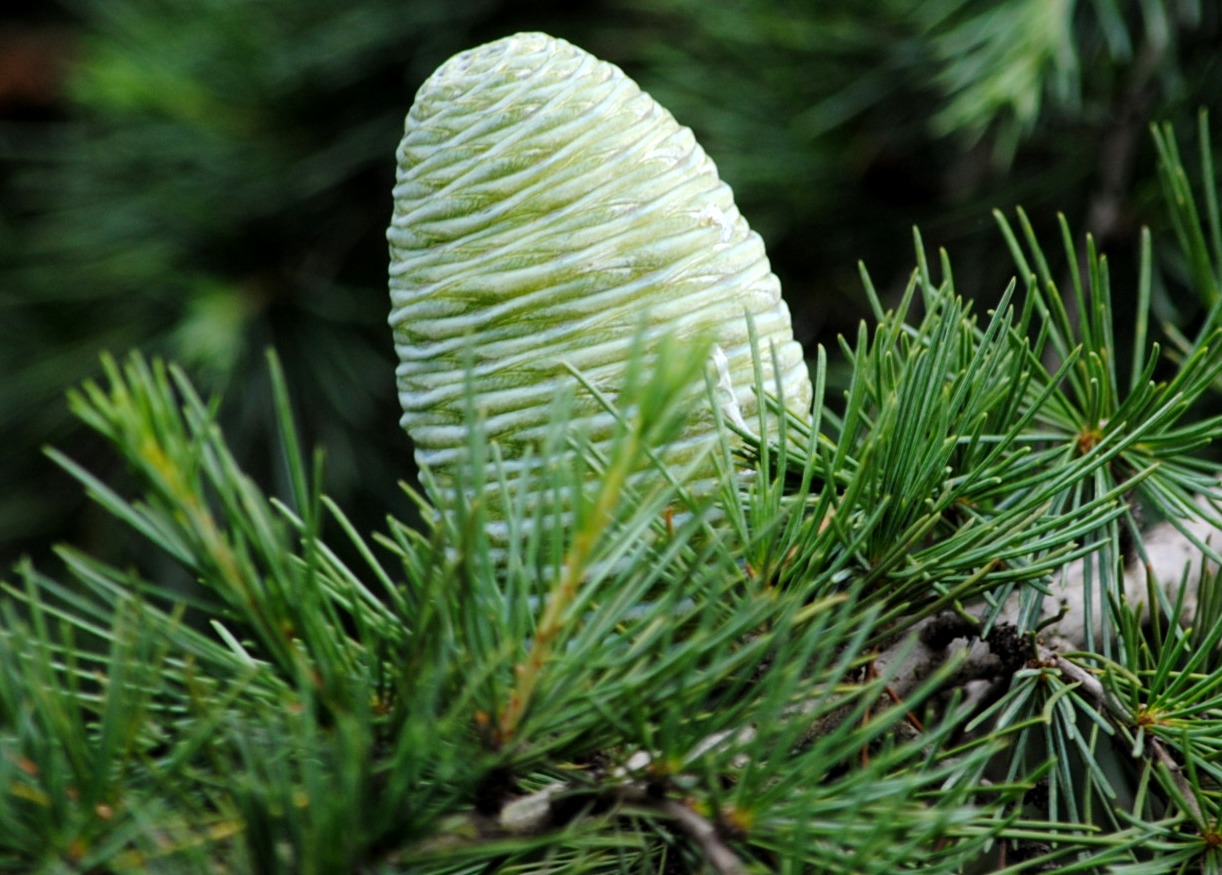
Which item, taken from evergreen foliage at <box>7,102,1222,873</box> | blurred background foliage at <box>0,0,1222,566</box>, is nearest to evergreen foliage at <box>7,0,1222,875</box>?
evergreen foliage at <box>7,102,1222,873</box>

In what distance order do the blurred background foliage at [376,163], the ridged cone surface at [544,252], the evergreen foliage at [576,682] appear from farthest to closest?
the blurred background foliage at [376,163], the ridged cone surface at [544,252], the evergreen foliage at [576,682]

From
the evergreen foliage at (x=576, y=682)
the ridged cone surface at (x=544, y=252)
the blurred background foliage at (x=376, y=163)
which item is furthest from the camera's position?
the blurred background foliage at (x=376, y=163)

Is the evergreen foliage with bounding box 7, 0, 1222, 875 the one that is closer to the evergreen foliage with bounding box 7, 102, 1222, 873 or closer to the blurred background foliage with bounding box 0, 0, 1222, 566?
the evergreen foliage with bounding box 7, 102, 1222, 873

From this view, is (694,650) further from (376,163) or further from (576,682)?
(376,163)

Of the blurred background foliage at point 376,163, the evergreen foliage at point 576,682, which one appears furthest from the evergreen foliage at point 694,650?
the blurred background foliage at point 376,163

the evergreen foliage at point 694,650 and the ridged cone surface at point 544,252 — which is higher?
the ridged cone surface at point 544,252

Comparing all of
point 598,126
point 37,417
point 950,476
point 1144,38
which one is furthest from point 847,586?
point 37,417

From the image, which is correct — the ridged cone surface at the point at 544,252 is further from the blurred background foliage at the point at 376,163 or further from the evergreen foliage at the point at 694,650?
the blurred background foliage at the point at 376,163
